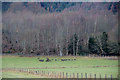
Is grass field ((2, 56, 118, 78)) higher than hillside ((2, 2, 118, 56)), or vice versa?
hillside ((2, 2, 118, 56))

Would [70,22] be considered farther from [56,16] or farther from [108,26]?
[108,26]

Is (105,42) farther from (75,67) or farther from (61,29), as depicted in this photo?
(75,67)

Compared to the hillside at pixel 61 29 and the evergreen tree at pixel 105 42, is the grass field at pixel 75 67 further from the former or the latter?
the hillside at pixel 61 29

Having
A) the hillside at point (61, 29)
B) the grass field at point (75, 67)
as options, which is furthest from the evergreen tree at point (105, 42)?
the grass field at point (75, 67)

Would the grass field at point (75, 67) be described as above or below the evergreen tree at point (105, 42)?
below

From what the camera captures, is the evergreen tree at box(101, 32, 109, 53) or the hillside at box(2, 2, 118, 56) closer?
the evergreen tree at box(101, 32, 109, 53)

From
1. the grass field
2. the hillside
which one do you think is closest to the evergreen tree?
the hillside

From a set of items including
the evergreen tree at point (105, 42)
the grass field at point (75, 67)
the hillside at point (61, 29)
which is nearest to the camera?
the grass field at point (75, 67)

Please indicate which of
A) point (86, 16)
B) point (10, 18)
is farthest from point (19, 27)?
point (86, 16)

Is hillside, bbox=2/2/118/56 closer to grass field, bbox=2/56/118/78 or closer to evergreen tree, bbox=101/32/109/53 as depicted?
evergreen tree, bbox=101/32/109/53

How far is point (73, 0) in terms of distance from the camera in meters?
89.8

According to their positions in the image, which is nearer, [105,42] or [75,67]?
[75,67]

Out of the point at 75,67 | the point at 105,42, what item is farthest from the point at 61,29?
the point at 75,67

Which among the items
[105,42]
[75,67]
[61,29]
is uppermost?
[61,29]
